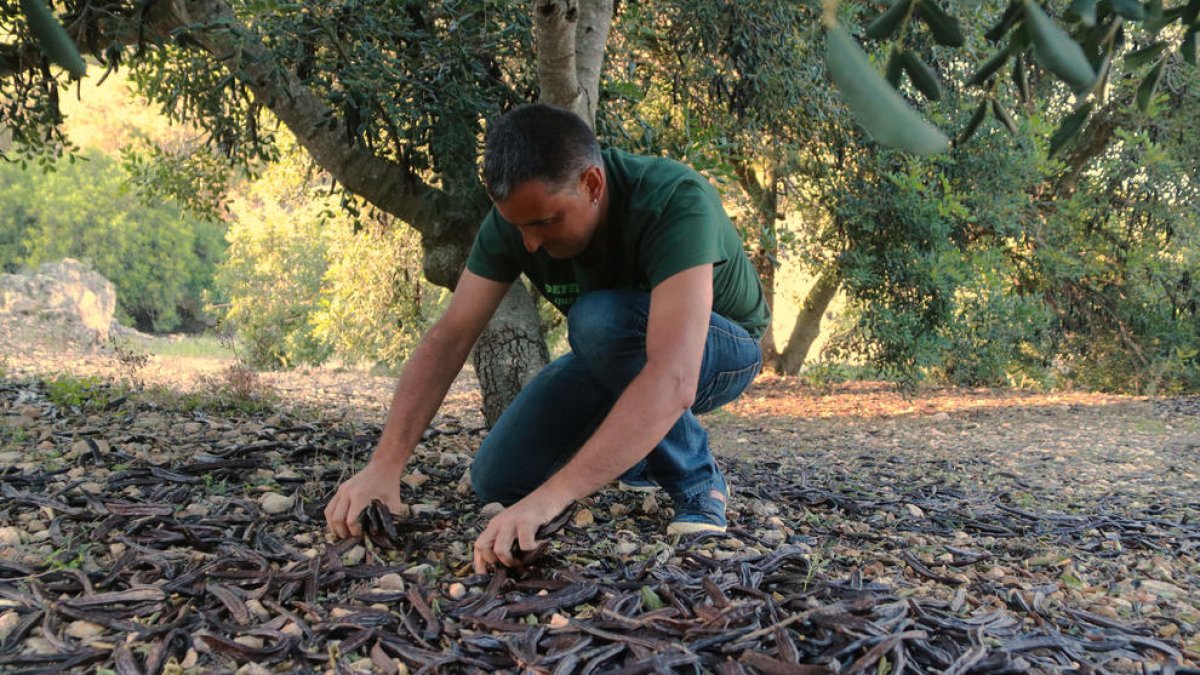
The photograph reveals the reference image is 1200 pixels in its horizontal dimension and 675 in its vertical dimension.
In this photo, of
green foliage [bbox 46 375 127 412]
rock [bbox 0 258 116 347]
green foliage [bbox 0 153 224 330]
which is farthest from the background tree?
green foliage [bbox 0 153 224 330]

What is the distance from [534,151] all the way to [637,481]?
4.54ft

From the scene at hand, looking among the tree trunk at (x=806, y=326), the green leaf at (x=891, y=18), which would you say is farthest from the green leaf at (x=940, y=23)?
the tree trunk at (x=806, y=326)

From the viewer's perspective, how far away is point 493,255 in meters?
2.84

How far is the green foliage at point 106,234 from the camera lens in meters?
21.3

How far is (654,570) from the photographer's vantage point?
2.39 m

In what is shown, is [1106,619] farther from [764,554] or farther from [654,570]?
[654,570]

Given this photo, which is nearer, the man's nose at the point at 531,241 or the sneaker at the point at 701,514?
the man's nose at the point at 531,241

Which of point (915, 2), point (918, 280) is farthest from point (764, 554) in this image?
point (918, 280)

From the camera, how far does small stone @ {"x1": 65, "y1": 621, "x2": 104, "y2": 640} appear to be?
78.3 inches

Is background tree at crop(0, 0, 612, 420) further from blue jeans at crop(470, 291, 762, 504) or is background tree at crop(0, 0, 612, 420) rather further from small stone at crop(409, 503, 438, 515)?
small stone at crop(409, 503, 438, 515)

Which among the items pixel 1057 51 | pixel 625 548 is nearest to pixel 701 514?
pixel 625 548

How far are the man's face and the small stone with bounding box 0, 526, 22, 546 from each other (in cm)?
151

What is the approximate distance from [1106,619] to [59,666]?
90.6 inches

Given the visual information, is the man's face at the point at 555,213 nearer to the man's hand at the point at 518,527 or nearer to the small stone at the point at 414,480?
the man's hand at the point at 518,527
